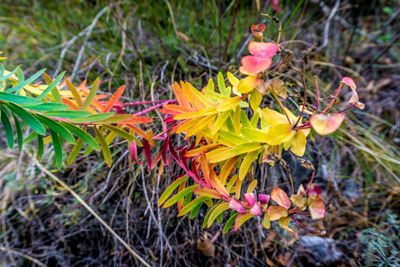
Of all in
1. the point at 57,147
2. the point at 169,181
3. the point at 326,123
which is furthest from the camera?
the point at 169,181

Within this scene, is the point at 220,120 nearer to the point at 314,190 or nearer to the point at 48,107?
the point at 314,190

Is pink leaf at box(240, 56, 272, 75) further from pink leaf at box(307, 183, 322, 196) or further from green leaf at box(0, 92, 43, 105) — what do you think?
green leaf at box(0, 92, 43, 105)

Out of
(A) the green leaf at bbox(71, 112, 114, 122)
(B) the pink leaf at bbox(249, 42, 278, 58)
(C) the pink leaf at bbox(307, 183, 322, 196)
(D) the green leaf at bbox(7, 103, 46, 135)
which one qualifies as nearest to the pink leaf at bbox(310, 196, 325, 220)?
(C) the pink leaf at bbox(307, 183, 322, 196)

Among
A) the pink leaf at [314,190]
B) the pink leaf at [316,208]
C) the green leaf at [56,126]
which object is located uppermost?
the green leaf at [56,126]

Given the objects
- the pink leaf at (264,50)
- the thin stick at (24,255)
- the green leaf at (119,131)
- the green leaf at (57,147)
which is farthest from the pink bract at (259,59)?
the thin stick at (24,255)

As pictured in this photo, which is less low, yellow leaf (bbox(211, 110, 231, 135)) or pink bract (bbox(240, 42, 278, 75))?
pink bract (bbox(240, 42, 278, 75))

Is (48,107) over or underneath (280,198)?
over

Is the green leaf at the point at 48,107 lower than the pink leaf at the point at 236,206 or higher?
higher

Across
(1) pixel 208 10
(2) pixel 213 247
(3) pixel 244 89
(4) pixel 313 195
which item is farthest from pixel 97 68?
(4) pixel 313 195

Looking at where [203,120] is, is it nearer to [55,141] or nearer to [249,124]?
[249,124]

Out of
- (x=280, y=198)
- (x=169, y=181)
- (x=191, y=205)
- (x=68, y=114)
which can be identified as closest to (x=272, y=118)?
(x=280, y=198)

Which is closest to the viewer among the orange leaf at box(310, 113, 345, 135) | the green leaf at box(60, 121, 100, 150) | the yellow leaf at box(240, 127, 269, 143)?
the orange leaf at box(310, 113, 345, 135)

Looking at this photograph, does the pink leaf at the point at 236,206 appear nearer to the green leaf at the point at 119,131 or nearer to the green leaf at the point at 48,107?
the green leaf at the point at 119,131

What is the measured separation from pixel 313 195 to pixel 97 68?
129cm
